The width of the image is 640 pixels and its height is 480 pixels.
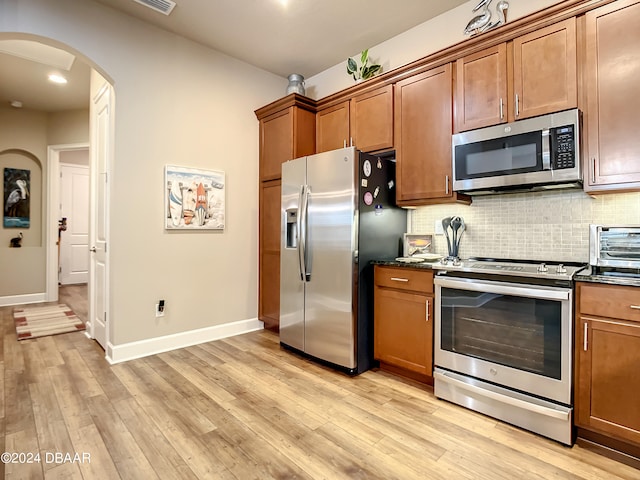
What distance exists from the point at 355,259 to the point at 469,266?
82 centimetres

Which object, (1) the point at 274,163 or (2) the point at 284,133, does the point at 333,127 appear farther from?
(1) the point at 274,163

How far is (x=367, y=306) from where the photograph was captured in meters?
2.74

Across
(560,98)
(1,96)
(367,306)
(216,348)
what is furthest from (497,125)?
(1,96)

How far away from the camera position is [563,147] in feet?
6.60

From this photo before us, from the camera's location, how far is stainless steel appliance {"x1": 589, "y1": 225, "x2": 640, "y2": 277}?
1900mm

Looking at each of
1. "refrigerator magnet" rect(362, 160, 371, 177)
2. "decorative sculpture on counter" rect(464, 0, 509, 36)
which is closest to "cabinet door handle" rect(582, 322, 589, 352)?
"refrigerator magnet" rect(362, 160, 371, 177)

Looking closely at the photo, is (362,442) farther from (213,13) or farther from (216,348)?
(213,13)

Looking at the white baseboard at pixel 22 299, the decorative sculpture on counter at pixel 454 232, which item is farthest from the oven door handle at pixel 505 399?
the white baseboard at pixel 22 299

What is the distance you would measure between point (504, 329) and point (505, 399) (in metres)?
0.39

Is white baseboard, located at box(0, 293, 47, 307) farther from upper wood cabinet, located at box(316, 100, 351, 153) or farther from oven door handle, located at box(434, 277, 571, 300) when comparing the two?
oven door handle, located at box(434, 277, 571, 300)

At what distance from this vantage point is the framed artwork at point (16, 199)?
17.1 feet

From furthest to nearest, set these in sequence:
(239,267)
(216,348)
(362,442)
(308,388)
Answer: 1. (239,267)
2. (216,348)
3. (308,388)
4. (362,442)

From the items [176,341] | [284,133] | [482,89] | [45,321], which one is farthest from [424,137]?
[45,321]

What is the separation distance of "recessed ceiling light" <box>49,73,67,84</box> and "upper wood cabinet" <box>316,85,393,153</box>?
3.32 m
